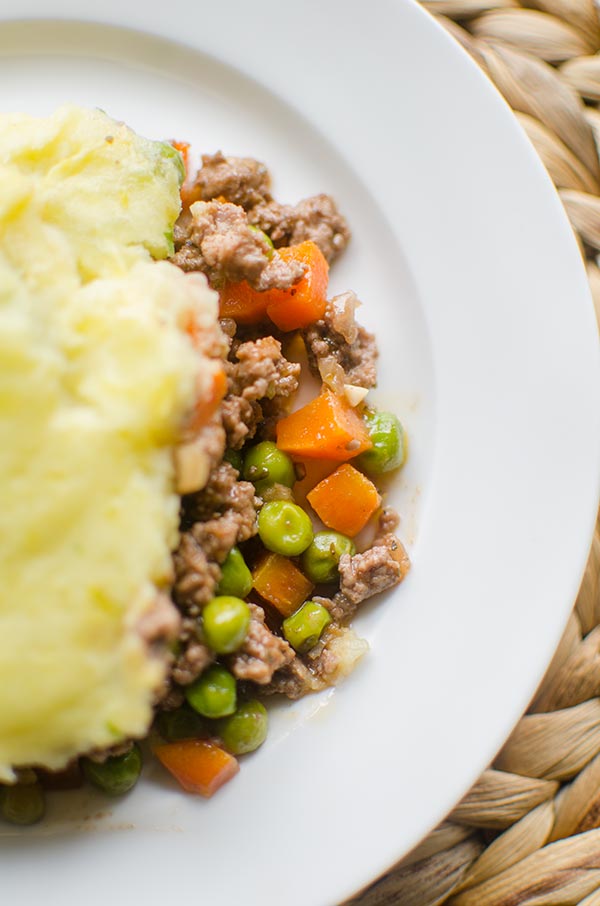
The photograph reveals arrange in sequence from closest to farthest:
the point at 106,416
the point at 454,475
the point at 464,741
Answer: the point at 106,416, the point at 464,741, the point at 454,475

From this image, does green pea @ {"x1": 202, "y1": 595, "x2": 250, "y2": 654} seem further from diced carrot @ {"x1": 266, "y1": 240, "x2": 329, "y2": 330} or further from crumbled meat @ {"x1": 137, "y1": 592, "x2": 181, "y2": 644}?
diced carrot @ {"x1": 266, "y1": 240, "x2": 329, "y2": 330}

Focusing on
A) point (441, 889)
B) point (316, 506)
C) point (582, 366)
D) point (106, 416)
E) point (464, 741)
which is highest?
point (582, 366)

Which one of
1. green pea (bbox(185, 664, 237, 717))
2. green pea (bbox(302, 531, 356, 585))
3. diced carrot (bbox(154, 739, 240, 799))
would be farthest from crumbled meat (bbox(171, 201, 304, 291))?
diced carrot (bbox(154, 739, 240, 799))

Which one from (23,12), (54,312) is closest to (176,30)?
(23,12)

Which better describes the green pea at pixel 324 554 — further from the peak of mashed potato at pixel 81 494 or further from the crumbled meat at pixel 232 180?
the crumbled meat at pixel 232 180

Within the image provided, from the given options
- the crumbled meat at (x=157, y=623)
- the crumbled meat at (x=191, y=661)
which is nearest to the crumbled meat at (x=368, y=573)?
the crumbled meat at (x=191, y=661)

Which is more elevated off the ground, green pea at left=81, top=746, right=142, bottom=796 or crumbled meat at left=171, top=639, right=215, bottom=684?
crumbled meat at left=171, top=639, right=215, bottom=684

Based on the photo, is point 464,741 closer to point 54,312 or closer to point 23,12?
point 54,312
